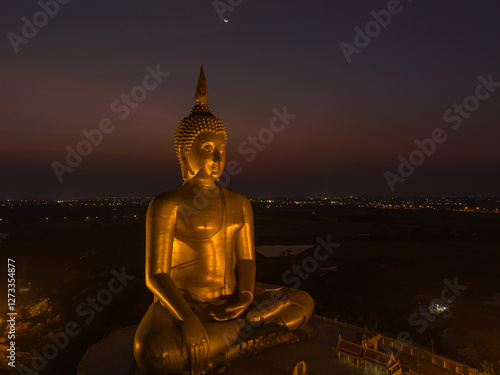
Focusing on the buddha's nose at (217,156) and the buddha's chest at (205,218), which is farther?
the buddha's nose at (217,156)

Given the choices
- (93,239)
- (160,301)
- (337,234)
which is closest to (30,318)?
(160,301)

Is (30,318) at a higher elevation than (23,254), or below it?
below

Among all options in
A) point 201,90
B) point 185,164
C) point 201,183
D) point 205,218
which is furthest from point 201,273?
point 201,90

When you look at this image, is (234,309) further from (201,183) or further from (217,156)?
(217,156)

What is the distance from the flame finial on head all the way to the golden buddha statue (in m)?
0.02

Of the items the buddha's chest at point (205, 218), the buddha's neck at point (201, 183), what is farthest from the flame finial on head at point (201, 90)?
the buddha's chest at point (205, 218)

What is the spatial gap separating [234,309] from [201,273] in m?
0.89

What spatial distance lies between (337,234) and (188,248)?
110 feet

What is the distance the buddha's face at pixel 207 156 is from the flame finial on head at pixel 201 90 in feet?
2.91

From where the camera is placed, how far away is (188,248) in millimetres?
6488

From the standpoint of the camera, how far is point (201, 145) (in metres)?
6.67

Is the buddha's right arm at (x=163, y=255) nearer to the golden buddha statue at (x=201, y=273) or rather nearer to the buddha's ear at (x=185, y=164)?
the golden buddha statue at (x=201, y=273)

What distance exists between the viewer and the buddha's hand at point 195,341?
5.25 m

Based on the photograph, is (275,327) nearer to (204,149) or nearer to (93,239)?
(204,149)
